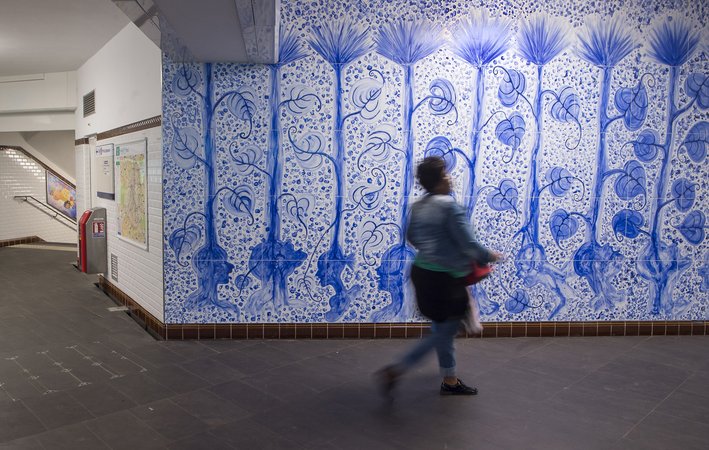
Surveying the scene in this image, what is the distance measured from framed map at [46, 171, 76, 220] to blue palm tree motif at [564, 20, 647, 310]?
11054mm

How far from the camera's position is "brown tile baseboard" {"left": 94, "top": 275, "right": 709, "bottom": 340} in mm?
4910

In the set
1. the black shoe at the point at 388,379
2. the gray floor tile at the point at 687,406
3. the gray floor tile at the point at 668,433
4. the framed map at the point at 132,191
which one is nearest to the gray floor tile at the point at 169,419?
the black shoe at the point at 388,379

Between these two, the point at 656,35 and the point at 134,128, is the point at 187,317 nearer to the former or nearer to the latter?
the point at 134,128

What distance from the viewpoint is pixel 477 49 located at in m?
4.84

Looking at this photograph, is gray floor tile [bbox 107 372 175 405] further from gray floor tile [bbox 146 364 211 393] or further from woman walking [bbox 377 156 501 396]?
woman walking [bbox 377 156 501 396]

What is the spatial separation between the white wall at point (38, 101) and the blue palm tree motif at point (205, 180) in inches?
185

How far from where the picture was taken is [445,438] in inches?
121

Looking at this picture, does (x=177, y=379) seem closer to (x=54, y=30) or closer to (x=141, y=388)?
(x=141, y=388)

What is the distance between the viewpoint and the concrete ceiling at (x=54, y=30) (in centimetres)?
507

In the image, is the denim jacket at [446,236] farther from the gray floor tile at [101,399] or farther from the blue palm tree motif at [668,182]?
the blue palm tree motif at [668,182]

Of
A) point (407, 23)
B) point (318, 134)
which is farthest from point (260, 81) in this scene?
point (407, 23)

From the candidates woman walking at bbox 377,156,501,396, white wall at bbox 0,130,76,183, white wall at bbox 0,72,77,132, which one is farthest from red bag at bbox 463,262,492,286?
white wall at bbox 0,130,76,183

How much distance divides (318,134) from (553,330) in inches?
106

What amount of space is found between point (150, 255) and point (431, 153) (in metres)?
2.75
